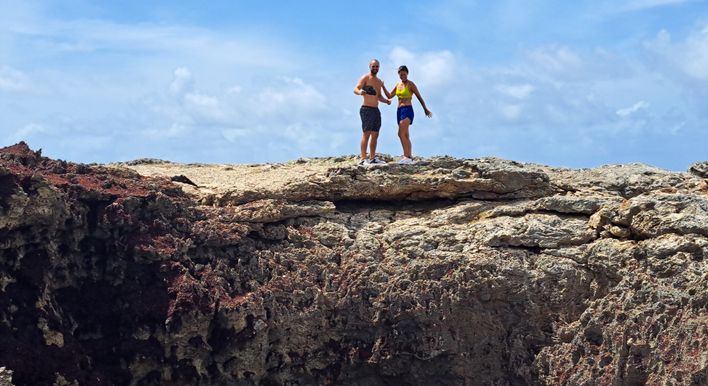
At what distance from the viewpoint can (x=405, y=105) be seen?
78.3ft

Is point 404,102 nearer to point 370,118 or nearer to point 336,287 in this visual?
point 370,118

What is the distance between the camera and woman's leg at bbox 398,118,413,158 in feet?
78.5

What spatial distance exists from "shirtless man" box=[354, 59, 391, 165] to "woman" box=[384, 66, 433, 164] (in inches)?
A: 11.5

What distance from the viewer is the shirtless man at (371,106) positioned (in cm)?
2377

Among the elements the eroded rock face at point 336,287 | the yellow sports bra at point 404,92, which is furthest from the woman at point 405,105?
the eroded rock face at point 336,287

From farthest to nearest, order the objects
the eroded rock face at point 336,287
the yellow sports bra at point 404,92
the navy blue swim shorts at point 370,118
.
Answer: the navy blue swim shorts at point 370,118 → the yellow sports bra at point 404,92 → the eroded rock face at point 336,287

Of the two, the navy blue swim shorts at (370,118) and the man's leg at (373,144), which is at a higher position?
the navy blue swim shorts at (370,118)

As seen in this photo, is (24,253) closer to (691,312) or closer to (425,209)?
(425,209)

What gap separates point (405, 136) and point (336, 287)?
167 inches

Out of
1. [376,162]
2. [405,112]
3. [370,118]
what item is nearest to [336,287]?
[376,162]

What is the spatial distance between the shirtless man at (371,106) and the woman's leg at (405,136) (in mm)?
489

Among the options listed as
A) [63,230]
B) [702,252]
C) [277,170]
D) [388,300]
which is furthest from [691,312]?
[63,230]

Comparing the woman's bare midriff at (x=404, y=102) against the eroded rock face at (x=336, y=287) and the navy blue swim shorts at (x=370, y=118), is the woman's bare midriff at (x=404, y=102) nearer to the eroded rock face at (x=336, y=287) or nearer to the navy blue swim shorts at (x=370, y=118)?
the navy blue swim shorts at (x=370, y=118)

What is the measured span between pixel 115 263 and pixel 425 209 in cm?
655
